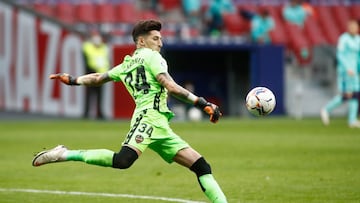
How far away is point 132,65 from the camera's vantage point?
8.91m

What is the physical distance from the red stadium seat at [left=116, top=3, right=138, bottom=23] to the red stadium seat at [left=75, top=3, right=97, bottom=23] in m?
0.84

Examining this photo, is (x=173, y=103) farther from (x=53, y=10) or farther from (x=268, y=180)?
(x=268, y=180)

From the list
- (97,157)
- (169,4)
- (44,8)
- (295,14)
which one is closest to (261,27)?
(295,14)

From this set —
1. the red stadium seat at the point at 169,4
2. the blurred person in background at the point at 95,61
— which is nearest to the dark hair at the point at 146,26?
the blurred person in background at the point at 95,61

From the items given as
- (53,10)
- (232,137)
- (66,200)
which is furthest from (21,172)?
(53,10)

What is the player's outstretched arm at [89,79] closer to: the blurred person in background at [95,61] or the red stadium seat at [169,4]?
the blurred person in background at [95,61]

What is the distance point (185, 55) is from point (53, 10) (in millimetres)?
4891

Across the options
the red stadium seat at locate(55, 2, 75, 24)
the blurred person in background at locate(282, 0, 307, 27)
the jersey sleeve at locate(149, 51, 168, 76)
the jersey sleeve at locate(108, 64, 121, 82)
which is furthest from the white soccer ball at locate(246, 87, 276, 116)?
the blurred person in background at locate(282, 0, 307, 27)

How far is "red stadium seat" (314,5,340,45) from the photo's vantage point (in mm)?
33750

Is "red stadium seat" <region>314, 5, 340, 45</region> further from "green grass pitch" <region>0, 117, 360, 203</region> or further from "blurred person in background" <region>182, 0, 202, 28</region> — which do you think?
"green grass pitch" <region>0, 117, 360, 203</region>

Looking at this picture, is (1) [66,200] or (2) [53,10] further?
(2) [53,10]

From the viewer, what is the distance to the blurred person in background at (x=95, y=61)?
27.9m

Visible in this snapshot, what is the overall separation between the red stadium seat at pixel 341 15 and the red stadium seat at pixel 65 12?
32.0 feet

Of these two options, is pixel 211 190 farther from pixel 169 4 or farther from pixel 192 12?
pixel 169 4
